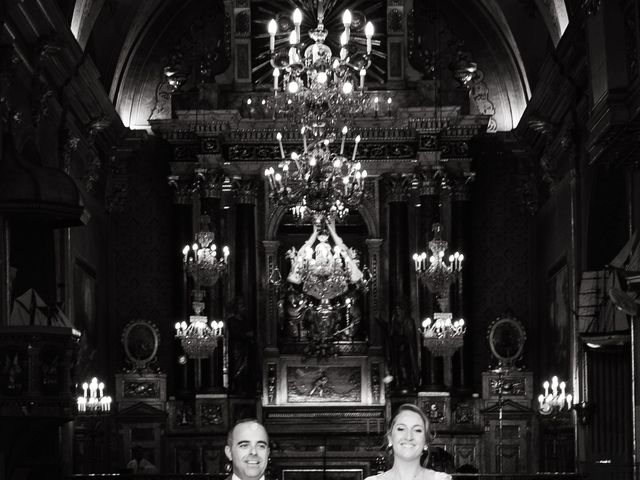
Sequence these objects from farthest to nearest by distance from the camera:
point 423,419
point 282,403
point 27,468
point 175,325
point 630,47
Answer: point 282,403 → point 175,325 → point 27,468 → point 630,47 → point 423,419

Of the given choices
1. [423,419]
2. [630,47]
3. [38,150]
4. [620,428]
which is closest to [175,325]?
[38,150]

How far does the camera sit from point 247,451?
205 inches

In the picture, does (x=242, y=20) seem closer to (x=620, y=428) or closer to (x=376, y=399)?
(x=376, y=399)

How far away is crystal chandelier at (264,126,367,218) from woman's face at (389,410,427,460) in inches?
410

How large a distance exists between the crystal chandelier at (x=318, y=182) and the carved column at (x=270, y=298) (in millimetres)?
5536

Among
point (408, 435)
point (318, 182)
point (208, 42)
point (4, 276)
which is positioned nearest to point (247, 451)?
point (408, 435)

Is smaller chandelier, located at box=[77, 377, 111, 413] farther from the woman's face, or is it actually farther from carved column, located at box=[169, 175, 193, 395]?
the woman's face

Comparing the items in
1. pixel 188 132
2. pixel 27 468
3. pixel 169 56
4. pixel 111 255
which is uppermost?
pixel 169 56

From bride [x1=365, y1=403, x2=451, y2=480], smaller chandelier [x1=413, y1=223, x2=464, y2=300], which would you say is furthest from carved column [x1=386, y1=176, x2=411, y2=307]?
bride [x1=365, y1=403, x2=451, y2=480]

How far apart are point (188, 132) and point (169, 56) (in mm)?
1959

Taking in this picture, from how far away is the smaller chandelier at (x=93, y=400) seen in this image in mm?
19938

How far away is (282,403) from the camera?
2255cm

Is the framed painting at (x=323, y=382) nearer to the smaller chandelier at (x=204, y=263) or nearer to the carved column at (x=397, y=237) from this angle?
the carved column at (x=397, y=237)

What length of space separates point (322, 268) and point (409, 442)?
14.5 metres
